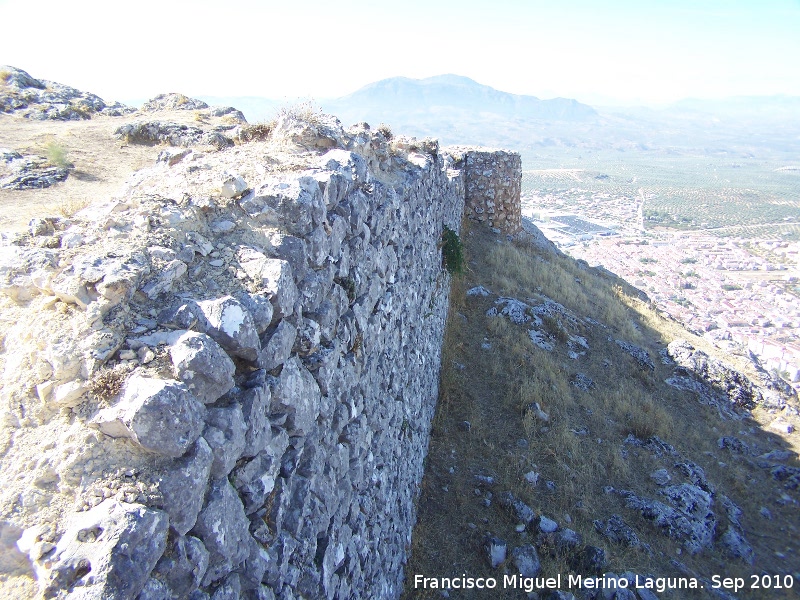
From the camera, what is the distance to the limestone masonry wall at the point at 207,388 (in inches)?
69.9

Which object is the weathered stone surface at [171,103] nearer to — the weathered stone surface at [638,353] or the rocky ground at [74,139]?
the rocky ground at [74,139]

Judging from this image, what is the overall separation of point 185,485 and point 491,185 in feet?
47.8

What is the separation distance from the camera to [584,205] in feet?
200

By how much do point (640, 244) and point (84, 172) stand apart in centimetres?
4593

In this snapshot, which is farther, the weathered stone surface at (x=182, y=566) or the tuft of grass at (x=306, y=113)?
the tuft of grass at (x=306, y=113)

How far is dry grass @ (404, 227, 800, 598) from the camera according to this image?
564 centimetres

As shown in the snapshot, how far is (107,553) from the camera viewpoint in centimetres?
159

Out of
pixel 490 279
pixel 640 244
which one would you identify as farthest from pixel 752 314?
pixel 490 279

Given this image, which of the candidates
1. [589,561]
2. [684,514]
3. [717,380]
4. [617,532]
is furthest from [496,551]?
[717,380]

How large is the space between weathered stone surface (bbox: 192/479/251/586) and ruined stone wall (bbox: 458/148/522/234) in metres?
14.2

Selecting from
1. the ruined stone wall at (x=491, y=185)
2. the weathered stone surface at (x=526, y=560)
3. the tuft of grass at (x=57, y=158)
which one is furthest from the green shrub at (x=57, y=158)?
the ruined stone wall at (x=491, y=185)

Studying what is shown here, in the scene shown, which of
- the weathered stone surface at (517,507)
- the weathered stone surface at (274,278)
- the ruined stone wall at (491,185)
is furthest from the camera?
the ruined stone wall at (491,185)

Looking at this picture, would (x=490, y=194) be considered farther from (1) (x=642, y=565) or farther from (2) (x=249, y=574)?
(2) (x=249, y=574)

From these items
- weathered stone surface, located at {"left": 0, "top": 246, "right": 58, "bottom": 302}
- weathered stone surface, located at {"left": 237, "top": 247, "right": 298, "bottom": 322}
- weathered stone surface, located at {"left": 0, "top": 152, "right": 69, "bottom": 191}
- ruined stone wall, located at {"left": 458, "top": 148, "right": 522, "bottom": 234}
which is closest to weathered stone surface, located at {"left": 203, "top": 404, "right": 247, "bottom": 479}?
weathered stone surface, located at {"left": 237, "top": 247, "right": 298, "bottom": 322}
